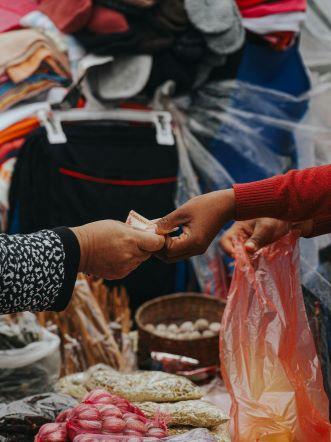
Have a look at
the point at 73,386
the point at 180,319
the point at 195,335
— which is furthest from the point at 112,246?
the point at 180,319

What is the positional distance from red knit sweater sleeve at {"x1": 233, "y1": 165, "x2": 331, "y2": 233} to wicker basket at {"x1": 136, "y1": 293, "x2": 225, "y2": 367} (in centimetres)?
93

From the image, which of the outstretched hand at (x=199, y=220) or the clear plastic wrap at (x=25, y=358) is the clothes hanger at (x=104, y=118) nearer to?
the clear plastic wrap at (x=25, y=358)

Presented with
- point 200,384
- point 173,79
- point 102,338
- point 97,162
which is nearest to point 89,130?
point 97,162

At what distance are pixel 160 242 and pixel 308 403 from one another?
Result: 531 millimetres

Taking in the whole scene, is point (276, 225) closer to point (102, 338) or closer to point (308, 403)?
point (308, 403)

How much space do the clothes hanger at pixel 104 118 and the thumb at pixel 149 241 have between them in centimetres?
143

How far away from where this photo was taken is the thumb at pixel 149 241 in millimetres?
1579

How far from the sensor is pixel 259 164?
3.07 meters

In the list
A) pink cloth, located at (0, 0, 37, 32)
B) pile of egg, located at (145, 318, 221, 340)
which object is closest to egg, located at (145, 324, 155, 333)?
pile of egg, located at (145, 318, 221, 340)

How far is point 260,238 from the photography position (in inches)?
71.4

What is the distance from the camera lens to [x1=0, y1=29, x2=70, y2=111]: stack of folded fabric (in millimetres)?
2926

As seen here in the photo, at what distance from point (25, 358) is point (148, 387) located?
45 cm

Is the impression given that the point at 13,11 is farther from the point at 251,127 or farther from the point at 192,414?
the point at 192,414

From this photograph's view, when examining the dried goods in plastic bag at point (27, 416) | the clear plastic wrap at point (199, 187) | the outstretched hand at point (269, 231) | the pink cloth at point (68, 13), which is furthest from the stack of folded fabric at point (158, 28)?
the dried goods in plastic bag at point (27, 416)
